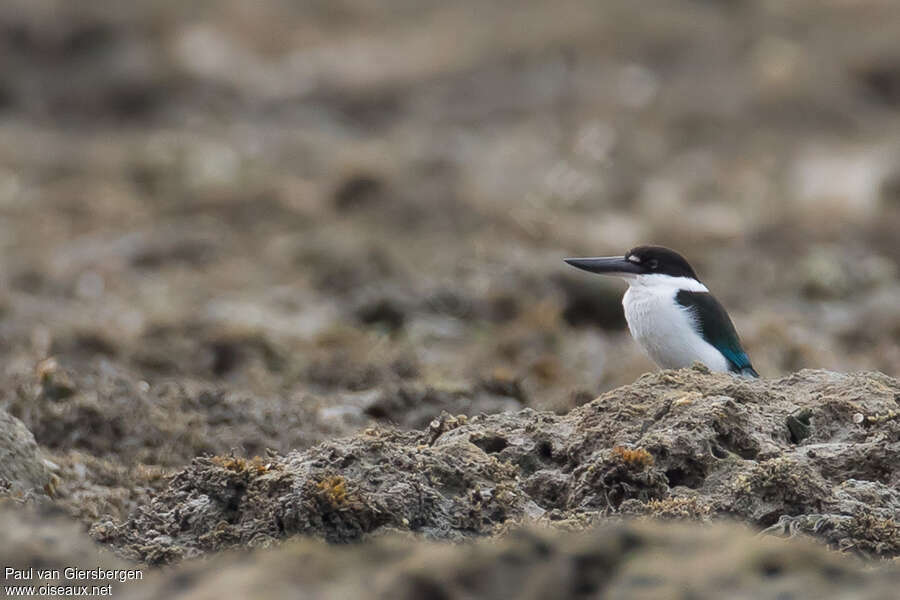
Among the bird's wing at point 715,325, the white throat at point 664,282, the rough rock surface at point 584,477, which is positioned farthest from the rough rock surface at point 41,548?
the white throat at point 664,282

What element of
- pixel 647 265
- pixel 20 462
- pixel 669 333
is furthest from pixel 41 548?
pixel 647 265

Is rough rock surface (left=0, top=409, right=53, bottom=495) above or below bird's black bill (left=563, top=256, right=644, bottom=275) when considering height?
below

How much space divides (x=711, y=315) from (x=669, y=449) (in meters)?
2.26

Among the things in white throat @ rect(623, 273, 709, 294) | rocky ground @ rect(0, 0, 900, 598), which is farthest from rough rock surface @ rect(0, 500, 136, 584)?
white throat @ rect(623, 273, 709, 294)

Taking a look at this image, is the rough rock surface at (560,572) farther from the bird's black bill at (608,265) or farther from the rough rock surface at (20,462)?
the bird's black bill at (608,265)

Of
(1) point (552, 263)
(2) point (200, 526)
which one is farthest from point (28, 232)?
(2) point (200, 526)

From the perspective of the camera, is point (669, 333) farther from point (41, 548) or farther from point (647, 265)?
point (41, 548)

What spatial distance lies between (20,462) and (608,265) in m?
3.41

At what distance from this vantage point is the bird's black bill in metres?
8.55

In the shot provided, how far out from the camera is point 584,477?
609 centimetres

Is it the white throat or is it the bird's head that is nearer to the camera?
the white throat

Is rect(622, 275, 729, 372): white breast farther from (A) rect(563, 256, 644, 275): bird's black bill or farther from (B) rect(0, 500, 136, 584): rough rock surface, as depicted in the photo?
(B) rect(0, 500, 136, 584): rough rock surface

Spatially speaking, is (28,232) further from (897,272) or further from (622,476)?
(622,476)

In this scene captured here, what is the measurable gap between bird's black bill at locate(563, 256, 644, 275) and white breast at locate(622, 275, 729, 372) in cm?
27
